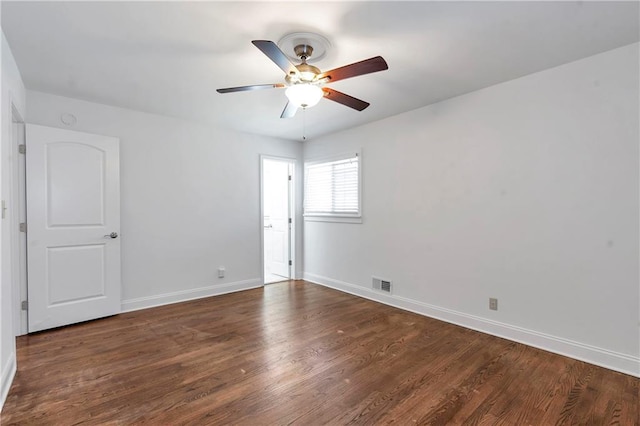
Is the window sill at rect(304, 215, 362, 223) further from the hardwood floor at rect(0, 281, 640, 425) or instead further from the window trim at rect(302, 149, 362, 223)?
the hardwood floor at rect(0, 281, 640, 425)

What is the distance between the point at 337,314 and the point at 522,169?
8.14 feet

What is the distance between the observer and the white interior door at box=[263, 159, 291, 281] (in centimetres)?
567

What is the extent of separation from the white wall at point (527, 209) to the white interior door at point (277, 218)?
6.43ft

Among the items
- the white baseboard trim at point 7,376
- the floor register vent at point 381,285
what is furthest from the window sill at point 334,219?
the white baseboard trim at point 7,376

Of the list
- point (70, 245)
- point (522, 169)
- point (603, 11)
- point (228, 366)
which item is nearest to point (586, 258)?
point (522, 169)

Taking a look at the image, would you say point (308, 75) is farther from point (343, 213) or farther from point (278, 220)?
point (278, 220)

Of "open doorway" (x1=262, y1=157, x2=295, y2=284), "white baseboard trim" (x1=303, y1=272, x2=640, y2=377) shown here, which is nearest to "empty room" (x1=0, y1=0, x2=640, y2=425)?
"white baseboard trim" (x1=303, y1=272, x2=640, y2=377)

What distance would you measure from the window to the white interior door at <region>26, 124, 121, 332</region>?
281 cm

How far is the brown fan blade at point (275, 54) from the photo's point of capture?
1.75m

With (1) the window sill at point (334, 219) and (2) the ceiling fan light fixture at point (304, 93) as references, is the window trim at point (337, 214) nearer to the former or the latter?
(1) the window sill at point (334, 219)

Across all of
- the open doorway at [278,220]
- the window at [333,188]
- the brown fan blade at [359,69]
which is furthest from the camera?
the open doorway at [278,220]

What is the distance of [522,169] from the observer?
297cm

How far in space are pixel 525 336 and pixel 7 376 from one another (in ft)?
13.6

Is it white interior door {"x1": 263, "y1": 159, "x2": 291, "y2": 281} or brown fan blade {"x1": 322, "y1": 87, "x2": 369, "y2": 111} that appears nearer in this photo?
brown fan blade {"x1": 322, "y1": 87, "x2": 369, "y2": 111}
